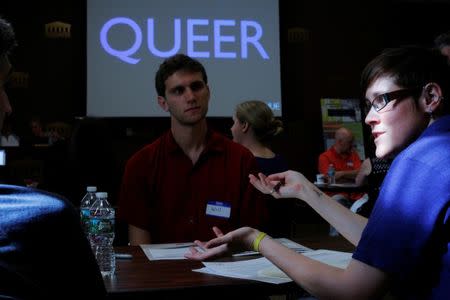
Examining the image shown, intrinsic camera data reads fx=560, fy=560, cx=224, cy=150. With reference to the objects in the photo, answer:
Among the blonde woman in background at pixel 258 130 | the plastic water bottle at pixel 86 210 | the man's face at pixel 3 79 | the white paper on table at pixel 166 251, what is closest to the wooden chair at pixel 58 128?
the blonde woman in background at pixel 258 130

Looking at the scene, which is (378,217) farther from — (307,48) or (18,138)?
(307,48)

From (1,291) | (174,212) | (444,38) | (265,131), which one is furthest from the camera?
(265,131)

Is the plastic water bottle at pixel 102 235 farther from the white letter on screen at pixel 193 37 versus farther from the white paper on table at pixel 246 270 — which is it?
the white letter on screen at pixel 193 37

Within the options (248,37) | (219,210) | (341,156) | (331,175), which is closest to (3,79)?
(219,210)

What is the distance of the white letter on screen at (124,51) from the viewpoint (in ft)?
21.9

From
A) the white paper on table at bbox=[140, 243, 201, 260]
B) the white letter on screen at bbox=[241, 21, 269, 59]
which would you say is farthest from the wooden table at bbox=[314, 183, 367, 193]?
the white paper on table at bbox=[140, 243, 201, 260]

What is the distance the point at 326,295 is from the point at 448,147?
0.43 meters

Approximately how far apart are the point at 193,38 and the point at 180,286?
18.9ft

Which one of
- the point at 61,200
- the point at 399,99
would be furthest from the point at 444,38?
the point at 61,200

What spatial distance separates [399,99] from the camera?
1329 mm

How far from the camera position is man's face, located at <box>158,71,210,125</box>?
8.48 ft

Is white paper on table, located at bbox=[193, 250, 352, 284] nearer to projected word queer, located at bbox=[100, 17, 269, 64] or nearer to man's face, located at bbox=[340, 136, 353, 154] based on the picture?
man's face, located at bbox=[340, 136, 353, 154]

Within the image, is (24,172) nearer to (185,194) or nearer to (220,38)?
(220,38)

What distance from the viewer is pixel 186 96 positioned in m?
2.59
